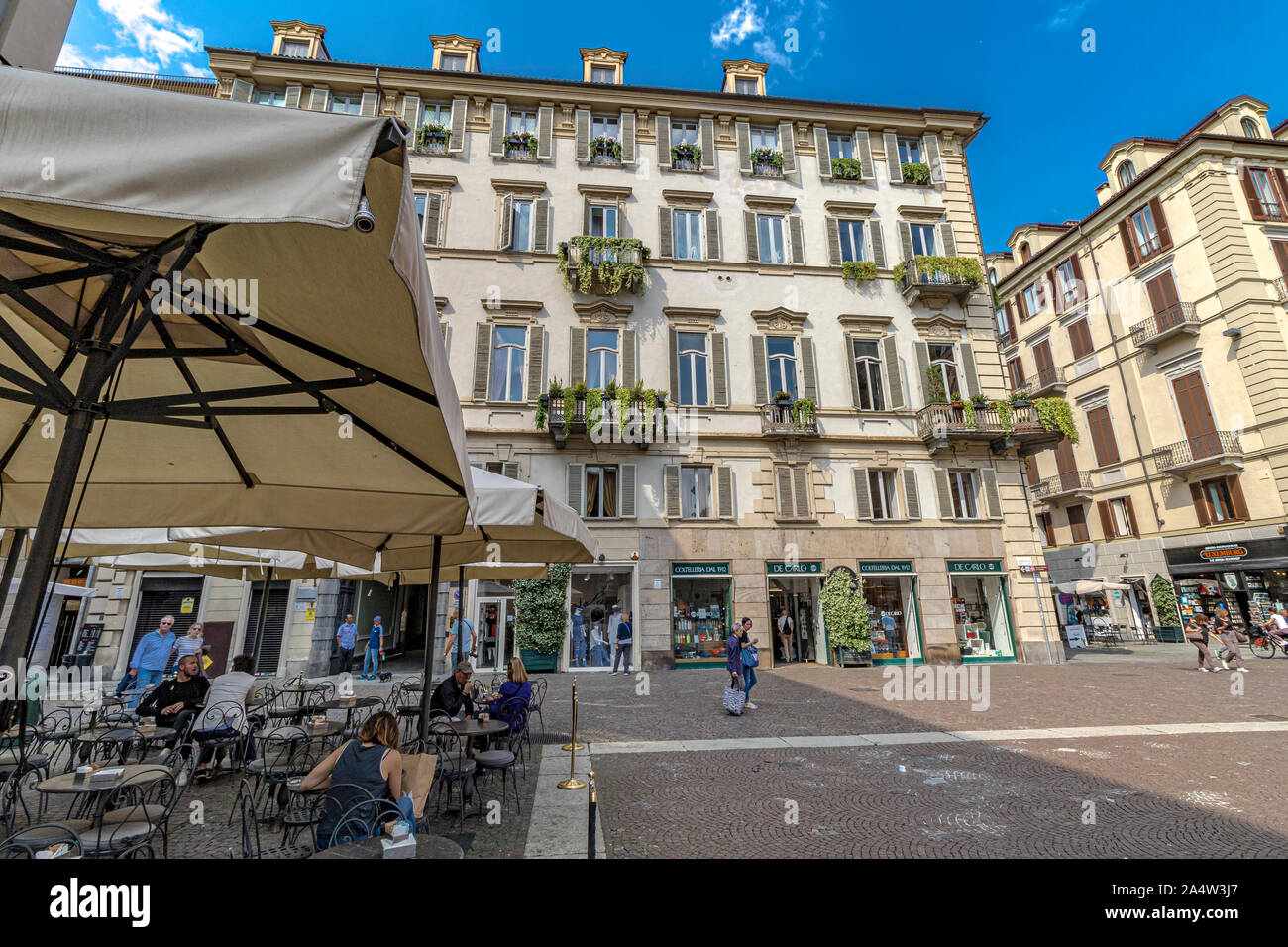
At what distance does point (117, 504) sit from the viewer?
4.73 meters

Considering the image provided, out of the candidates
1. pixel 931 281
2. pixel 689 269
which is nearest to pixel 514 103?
pixel 689 269

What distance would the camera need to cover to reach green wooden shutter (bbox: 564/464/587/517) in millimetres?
18328

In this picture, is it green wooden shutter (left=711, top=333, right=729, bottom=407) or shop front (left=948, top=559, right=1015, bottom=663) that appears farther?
green wooden shutter (left=711, top=333, right=729, bottom=407)

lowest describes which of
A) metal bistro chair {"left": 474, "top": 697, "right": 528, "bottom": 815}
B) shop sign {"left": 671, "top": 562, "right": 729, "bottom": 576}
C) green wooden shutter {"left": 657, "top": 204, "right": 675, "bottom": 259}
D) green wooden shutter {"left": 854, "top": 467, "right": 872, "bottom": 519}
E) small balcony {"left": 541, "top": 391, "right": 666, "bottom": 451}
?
metal bistro chair {"left": 474, "top": 697, "right": 528, "bottom": 815}

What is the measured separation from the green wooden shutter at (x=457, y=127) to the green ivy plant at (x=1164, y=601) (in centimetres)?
3365

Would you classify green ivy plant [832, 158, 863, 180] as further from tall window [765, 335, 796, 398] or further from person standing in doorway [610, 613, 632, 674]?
person standing in doorway [610, 613, 632, 674]

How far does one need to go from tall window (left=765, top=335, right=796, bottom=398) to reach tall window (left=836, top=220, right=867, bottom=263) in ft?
14.2

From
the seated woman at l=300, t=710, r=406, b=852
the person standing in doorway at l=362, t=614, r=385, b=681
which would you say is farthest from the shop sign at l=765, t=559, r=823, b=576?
the seated woman at l=300, t=710, r=406, b=852

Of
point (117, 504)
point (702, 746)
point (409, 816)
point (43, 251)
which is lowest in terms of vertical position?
point (702, 746)

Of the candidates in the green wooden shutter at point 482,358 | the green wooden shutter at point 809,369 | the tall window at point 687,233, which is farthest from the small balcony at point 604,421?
the tall window at point 687,233

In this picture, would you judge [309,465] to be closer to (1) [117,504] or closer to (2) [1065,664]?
(1) [117,504]

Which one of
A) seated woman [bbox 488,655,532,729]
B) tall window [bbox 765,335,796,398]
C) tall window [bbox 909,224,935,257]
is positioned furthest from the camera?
tall window [bbox 909,224,935,257]

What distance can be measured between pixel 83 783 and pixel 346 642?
44.8 feet
